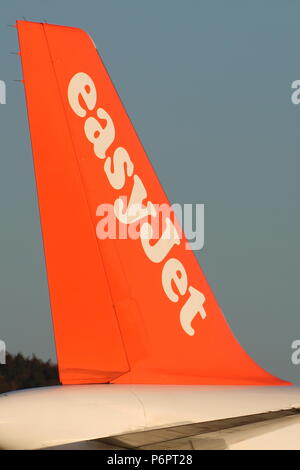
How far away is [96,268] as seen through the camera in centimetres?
1515

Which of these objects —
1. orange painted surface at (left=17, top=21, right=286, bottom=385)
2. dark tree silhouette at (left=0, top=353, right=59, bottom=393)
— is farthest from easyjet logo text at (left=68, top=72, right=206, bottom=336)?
dark tree silhouette at (left=0, top=353, right=59, bottom=393)

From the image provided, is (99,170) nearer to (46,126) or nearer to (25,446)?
(46,126)

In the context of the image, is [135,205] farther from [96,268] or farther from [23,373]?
[23,373]

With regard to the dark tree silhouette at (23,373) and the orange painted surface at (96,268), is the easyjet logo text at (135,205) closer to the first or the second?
the orange painted surface at (96,268)

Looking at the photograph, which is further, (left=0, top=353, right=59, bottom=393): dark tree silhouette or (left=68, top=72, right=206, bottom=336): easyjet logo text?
(left=0, top=353, right=59, bottom=393): dark tree silhouette

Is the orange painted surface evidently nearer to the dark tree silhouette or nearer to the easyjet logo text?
the easyjet logo text

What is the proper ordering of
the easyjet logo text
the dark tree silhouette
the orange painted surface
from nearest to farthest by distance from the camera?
the orange painted surface, the easyjet logo text, the dark tree silhouette

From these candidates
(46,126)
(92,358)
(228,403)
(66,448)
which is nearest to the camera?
(66,448)

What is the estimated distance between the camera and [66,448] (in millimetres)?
12258

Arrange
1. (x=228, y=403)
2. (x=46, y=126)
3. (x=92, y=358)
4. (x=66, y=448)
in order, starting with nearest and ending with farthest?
(x=66, y=448), (x=228, y=403), (x=92, y=358), (x=46, y=126)

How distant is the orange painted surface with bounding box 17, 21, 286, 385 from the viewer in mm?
14844

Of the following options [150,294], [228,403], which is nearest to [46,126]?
[150,294]

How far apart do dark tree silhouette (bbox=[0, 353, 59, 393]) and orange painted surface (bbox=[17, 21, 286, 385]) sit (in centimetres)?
1242

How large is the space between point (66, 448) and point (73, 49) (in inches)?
280
